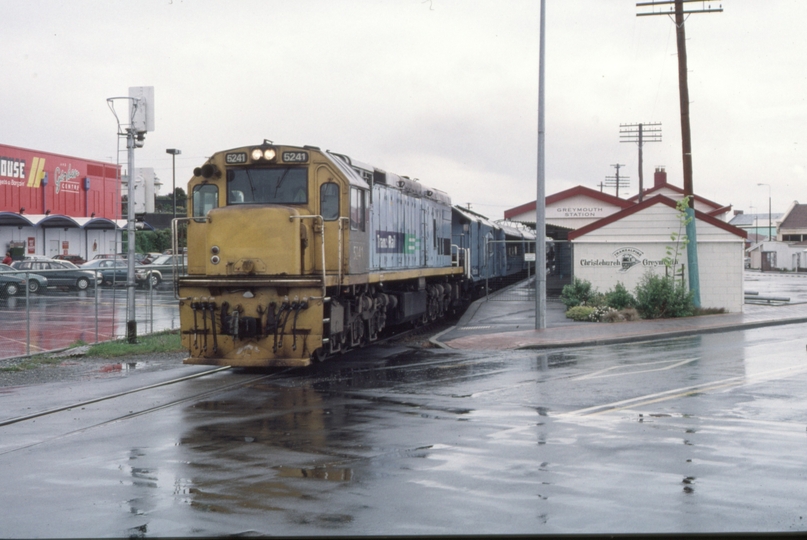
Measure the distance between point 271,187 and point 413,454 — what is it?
25.0 feet

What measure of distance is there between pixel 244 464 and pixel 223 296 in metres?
6.33

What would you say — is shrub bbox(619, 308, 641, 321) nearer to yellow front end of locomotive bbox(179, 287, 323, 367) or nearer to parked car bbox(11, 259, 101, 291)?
yellow front end of locomotive bbox(179, 287, 323, 367)

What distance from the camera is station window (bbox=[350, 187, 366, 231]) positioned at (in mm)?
15711

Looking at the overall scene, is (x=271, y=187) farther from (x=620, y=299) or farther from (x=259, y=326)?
(x=620, y=299)

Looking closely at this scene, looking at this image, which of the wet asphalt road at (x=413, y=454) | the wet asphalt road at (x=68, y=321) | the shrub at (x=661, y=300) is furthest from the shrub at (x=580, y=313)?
the wet asphalt road at (x=68, y=321)

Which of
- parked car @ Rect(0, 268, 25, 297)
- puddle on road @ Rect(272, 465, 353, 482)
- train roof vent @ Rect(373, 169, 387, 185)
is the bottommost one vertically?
puddle on road @ Rect(272, 465, 353, 482)

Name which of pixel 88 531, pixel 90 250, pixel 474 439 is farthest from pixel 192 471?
pixel 90 250

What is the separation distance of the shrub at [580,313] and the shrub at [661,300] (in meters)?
1.88

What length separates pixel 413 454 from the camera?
8977 mm

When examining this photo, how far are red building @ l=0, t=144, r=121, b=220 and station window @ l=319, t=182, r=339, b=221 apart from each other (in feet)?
127

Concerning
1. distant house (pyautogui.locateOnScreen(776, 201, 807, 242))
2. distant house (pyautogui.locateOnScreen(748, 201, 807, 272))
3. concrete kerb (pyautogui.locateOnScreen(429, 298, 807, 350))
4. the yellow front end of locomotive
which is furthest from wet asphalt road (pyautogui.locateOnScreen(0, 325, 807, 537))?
distant house (pyautogui.locateOnScreen(776, 201, 807, 242))

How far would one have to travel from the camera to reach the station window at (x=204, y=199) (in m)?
15.7

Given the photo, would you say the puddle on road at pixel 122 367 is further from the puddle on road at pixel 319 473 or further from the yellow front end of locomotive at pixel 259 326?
the puddle on road at pixel 319 473

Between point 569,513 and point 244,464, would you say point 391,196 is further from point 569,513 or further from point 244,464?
point 569,513
